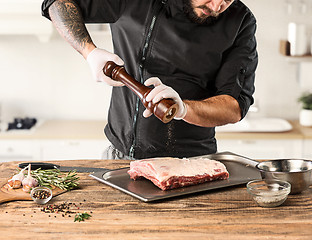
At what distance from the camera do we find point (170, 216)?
4.87 ft

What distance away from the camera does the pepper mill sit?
1.64 meters

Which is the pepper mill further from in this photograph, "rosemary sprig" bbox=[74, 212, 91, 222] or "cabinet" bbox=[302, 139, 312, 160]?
"cabinet" bbox=[302, 139, 312, 160]

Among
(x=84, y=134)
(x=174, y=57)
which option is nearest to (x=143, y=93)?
(x=174, y=57)

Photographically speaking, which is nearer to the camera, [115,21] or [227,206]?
[227,206]

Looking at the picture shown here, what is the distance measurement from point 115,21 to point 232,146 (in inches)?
62.2

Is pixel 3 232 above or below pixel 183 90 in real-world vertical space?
below

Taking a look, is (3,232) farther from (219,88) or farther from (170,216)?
(219,88)

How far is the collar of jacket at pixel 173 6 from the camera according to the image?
2127 mm

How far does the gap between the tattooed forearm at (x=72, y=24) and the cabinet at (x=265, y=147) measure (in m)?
1.73

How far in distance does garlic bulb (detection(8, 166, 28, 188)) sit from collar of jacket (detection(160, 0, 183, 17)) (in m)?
0.89

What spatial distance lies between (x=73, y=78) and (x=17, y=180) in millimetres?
2386

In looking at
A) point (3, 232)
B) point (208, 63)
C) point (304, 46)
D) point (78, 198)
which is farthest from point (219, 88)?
point (304, 46)

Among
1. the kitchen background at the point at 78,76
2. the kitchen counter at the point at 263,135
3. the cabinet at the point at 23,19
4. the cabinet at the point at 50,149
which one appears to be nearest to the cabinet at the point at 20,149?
the cabinet at the point at 50,149

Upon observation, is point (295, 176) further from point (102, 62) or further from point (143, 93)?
point (102, 62)
